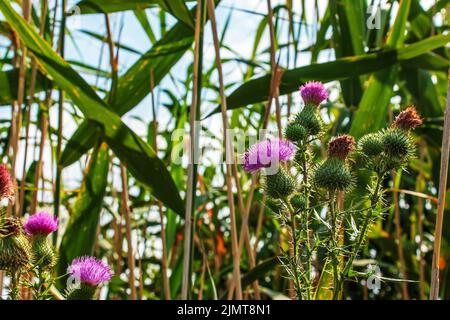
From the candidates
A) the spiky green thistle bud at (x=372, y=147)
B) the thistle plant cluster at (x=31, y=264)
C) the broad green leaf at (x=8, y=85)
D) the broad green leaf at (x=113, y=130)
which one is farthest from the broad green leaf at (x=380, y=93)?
the thistle plant cluster at (x=31, y=264)

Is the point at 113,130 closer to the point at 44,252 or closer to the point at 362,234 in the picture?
the point at 44,252

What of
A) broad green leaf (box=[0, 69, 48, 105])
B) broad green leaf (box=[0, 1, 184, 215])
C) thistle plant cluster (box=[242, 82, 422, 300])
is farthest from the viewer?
broad green leaf (box=[0, 69, 48, 105])

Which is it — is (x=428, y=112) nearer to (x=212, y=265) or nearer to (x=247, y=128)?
(x=247, y=128)

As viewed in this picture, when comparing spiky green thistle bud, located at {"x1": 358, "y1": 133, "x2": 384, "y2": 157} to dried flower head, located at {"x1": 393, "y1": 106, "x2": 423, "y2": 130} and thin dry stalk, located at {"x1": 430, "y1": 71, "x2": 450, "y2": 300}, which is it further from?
thin dry stalk, located at {"x1": 430, "y1": 71, "x2": 450, "y2": 300}

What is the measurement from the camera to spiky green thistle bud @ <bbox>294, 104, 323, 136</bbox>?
0.93 meters

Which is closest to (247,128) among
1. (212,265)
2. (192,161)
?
(212,265)

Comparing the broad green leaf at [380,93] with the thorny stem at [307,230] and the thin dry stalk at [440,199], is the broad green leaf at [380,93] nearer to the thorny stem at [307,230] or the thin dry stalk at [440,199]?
the thin dry stalk at [440,199]

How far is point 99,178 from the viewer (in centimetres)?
164

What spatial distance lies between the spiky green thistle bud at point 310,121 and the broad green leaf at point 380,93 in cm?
67

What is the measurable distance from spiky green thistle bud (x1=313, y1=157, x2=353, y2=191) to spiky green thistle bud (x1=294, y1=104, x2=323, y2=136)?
5 cm

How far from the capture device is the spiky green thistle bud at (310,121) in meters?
0.93

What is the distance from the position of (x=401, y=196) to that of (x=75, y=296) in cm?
226

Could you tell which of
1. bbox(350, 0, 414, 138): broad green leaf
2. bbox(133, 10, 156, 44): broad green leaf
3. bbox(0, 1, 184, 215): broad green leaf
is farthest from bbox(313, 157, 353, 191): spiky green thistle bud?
bbox(133, 10, 156, 44): broad green leaf

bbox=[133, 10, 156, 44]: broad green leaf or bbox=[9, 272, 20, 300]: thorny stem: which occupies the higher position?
bbox=[133, 10, 156, 44]: broad green leaf
